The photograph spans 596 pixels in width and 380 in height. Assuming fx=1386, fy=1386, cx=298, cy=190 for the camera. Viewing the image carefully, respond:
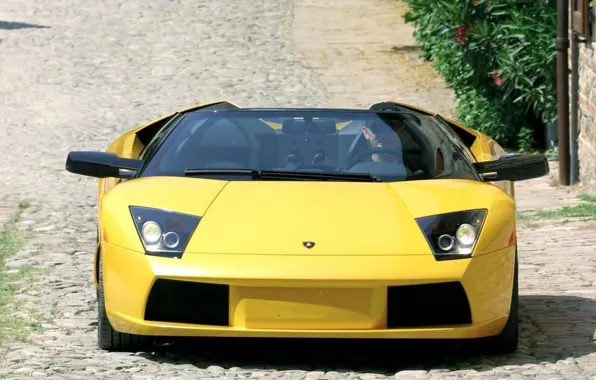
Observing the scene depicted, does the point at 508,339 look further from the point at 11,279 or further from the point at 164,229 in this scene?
the point at 11,279

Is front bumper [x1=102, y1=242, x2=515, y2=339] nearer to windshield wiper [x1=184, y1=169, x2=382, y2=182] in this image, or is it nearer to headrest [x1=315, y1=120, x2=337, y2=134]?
windshield wiper [x1=184, y1=169, x2=382, y2=182]

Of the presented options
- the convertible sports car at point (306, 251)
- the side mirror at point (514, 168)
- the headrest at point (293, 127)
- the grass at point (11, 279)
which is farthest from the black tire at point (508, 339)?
the grass at point (11, 279)

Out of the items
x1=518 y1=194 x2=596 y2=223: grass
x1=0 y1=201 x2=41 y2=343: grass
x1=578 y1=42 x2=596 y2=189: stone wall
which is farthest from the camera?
x1=578 y1=42 x2=596 y2=189: stone wall

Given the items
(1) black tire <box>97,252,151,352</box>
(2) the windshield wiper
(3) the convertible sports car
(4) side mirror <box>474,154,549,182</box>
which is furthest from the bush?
(1) black tire <box>97,252,151,352</box>

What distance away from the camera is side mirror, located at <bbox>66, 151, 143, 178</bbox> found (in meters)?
6.80

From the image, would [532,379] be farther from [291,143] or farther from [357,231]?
[291,143]

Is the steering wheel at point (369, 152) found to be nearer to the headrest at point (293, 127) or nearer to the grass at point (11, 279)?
the headrest at point (293, 127)

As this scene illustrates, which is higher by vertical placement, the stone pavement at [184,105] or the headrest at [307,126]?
the headrest at [307,126]

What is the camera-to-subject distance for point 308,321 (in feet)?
19.5

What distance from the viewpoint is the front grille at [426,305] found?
5.96m

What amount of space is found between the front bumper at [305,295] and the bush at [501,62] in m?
8.64

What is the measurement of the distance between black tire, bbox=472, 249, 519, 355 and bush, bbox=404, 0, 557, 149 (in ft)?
26.8

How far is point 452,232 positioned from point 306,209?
2.22 feet

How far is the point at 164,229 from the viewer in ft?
20.2
